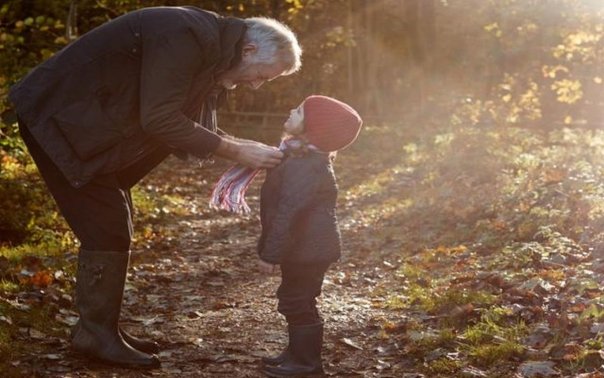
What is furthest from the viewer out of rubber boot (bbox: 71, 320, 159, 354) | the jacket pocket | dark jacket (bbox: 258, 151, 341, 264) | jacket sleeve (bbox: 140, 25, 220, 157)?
rubber boot (bbox: 71, 320, 159, 354)

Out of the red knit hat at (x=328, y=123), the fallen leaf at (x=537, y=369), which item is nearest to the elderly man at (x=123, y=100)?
the red knit hat at (x=328, y=123)

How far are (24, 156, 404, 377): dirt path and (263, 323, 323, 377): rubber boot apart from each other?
0.24 metres

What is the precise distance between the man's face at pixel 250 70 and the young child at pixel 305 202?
294 millimetres

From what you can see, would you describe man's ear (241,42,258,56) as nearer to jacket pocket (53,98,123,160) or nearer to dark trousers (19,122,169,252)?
jacket pocket (53,98,123,160)

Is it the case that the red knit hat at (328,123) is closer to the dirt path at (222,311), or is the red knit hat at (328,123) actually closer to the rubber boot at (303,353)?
the rubber boot at (303,353)

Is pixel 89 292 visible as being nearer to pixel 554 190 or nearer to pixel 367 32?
pixel 554 190

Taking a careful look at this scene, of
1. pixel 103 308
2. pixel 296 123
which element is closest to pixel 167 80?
pixel 296 123

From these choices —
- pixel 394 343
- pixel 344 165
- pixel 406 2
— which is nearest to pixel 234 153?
pixel 394 343

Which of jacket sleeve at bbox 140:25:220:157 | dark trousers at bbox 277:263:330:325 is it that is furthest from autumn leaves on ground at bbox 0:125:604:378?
jacket sleeve at bbox 140:25:220:157

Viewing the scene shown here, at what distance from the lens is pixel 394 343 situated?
602cm

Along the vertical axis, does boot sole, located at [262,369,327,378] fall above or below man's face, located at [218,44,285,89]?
below

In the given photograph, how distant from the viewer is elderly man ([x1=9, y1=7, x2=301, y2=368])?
456 centimetres

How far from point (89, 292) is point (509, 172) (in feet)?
29.5

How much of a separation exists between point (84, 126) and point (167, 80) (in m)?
0.58
